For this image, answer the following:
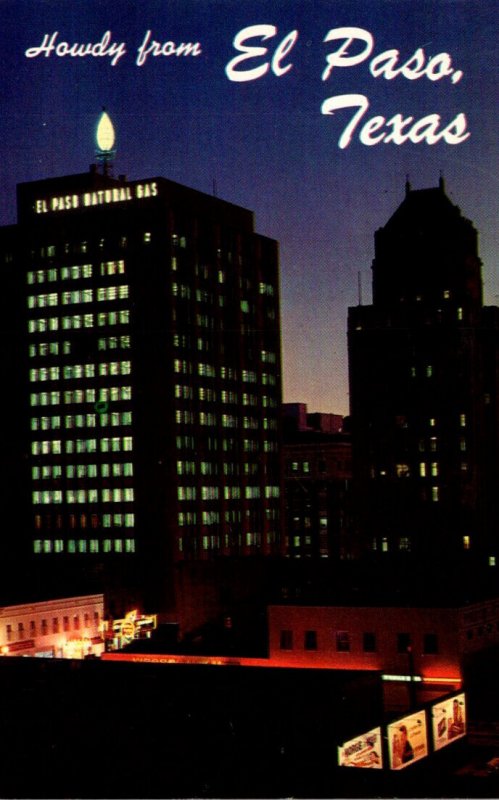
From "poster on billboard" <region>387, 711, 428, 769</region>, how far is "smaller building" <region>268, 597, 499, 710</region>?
70.6 ft

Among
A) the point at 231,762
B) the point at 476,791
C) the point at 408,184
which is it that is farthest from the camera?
the point at 408,184

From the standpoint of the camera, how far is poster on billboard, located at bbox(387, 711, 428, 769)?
32500 millimetres

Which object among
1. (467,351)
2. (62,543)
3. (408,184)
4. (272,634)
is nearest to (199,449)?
(62,543)

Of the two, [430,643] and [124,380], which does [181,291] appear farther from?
[430,643]

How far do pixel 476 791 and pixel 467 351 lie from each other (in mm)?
97533

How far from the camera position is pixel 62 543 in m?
123

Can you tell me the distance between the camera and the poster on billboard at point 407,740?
107 ft

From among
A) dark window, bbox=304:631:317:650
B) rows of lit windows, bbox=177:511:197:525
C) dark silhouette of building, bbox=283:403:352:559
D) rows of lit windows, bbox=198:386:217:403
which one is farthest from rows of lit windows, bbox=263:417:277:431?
dark window, bbox=304:631:317:650

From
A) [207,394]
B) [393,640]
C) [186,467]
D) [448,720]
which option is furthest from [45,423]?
[448,720]

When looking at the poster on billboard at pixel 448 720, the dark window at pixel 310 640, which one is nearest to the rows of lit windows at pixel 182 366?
the dark window at pixel 310 640

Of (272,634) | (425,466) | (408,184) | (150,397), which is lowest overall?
(272,634)

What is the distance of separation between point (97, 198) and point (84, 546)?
3673cm

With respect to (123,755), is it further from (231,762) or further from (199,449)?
(199,449)

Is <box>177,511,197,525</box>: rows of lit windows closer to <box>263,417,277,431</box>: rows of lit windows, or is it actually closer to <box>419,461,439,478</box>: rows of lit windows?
<box>263,417,277,431</box>: rows of lit windows
